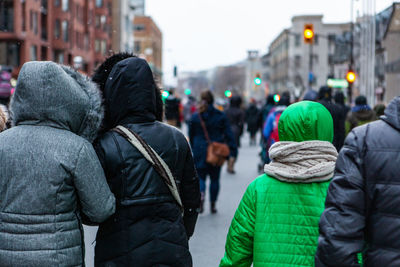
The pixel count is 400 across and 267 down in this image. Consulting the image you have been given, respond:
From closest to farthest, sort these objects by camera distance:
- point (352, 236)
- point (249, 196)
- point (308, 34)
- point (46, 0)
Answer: point (352, 236) → point (249, 196) → point (308, 34) → point (46, 0)

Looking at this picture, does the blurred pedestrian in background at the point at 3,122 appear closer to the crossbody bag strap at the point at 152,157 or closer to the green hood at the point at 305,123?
the crossbody bag strap at the point at 152,157

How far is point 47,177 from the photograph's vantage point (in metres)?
3.36

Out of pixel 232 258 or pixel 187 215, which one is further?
pixel 187 215

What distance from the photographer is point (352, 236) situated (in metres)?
2.77

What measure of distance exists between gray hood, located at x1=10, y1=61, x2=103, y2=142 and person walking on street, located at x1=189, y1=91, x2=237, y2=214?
7049mm

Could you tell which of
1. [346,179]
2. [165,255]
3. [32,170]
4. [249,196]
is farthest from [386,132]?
[32,170]

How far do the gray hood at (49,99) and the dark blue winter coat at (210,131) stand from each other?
710 centimetres

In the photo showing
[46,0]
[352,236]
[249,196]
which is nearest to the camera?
[352,236]

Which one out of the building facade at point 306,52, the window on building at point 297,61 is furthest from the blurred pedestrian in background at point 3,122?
the window on building at point 297,61

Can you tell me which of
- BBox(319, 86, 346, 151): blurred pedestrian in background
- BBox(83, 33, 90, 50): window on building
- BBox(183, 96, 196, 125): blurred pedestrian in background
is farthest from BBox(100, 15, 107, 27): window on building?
BBox(319, 86, 346, 151): blurred pedestrian in background

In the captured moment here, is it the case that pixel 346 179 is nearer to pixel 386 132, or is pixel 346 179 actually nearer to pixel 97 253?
pixel 386 132

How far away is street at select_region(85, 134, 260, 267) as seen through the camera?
7.66 metres

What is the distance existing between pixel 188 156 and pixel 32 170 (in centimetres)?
102

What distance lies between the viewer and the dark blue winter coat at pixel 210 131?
10.7 meters
